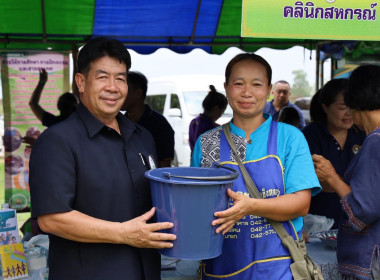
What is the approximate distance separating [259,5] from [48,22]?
8.82ft

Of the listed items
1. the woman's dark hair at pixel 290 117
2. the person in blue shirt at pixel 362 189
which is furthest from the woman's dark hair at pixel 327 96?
the woman's dark hair at pixel 290 117

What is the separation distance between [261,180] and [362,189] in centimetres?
47

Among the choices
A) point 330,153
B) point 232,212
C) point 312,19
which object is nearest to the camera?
point 232,212

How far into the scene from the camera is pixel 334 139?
266 cm

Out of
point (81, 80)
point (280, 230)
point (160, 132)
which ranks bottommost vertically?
point (280, 230)

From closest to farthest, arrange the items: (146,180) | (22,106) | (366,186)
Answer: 1. (146,180)
2. (366,186)
3. (22,106)

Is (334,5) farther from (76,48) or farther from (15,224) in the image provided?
(76,48)

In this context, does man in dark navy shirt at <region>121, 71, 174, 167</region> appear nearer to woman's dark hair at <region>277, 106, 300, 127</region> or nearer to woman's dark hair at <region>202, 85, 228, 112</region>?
woman's dark hair at <region>277, 106, 300, 127</region>

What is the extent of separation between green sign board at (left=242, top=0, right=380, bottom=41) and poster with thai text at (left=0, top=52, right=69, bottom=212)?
3.29m

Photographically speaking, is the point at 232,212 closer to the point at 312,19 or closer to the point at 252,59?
the point at 252,59

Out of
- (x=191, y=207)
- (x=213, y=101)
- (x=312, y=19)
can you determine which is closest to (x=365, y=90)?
(x=312, y=19)

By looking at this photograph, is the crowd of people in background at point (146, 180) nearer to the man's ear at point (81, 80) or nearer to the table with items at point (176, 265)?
the man's ear at point (81, 80)

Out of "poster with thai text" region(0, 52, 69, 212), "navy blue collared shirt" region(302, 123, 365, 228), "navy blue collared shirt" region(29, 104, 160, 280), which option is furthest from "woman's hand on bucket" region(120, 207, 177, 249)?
"poster with thai text" region(0, 52, 69, 212)

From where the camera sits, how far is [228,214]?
1439 millimetres
